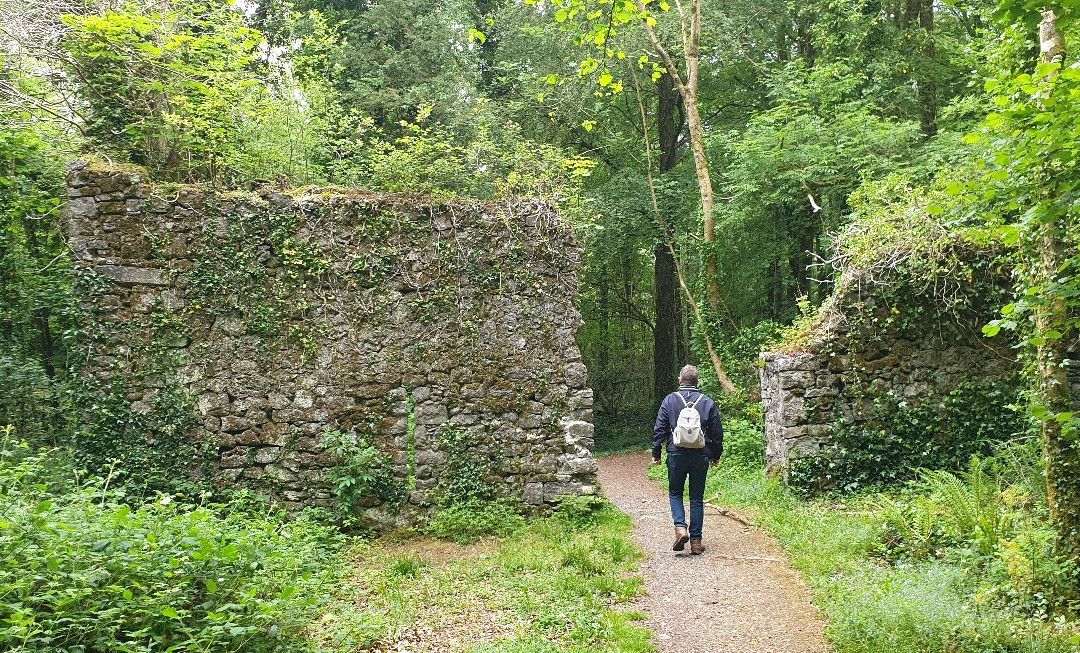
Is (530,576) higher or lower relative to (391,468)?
lower

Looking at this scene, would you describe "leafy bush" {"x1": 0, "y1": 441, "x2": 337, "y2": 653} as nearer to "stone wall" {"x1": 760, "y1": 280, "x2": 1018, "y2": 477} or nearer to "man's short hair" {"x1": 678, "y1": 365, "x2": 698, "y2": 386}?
"man's short hair" {"x1": 678, "y1": 365, "x2": 698, "y2": 386}

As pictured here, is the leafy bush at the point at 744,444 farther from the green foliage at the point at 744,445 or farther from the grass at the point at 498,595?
the grass at the point at 498,595

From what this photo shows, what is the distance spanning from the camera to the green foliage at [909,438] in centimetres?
768

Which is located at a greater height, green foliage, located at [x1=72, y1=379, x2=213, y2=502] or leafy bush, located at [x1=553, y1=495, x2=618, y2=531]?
green foliage, located at [x1=72, y1=379, x2=213, y2=502]

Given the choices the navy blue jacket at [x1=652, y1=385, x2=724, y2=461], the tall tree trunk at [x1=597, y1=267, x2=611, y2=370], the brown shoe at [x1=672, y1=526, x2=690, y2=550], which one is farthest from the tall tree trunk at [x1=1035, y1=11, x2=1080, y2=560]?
the tall tree trunk at [x1=597, y1=267, x2=611, y2=370]

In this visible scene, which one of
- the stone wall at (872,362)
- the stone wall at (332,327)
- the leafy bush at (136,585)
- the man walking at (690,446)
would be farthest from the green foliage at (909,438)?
the leafy bush at (136,585)

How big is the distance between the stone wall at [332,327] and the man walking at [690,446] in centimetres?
142

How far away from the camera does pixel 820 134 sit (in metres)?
12.0

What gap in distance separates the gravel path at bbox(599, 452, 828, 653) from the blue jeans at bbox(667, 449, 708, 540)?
13.0 inches

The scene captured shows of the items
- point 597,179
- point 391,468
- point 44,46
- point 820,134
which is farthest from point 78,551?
point 597,179

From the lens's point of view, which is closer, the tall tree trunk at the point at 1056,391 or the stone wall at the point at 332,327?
the tall tree trunk at the point at 1056,391

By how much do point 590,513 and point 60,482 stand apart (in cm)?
542

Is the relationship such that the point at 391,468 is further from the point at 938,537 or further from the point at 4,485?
the point at 938,537

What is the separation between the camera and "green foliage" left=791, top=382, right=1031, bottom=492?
7684 mm
